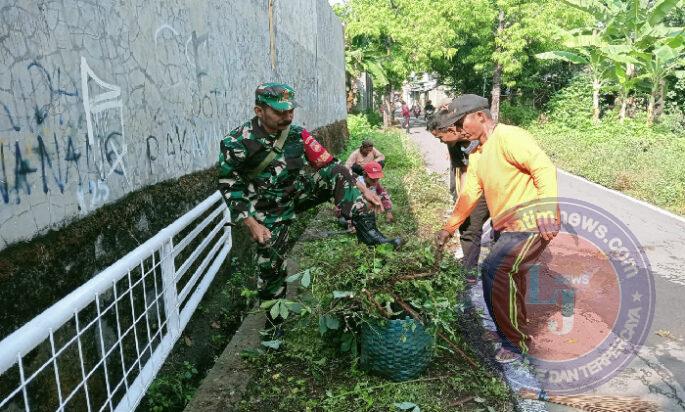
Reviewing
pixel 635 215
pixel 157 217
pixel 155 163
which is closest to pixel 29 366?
pixel 157 217

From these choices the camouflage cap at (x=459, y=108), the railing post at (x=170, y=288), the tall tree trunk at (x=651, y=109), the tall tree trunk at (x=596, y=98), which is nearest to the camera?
the railing post at (x=170, y=288)

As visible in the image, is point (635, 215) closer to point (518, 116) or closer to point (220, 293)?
point (220, 293)

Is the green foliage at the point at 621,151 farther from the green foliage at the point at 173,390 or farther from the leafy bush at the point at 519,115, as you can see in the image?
the green foliage at the point at 173,390

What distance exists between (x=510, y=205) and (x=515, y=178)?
19 cm

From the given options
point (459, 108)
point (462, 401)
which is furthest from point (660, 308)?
point (459, 108)

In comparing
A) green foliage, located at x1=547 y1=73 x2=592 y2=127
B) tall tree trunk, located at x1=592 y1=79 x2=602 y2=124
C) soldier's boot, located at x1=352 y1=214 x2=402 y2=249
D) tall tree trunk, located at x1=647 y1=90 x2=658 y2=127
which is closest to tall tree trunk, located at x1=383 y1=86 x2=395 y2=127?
green foliage, located at x1=547 y1=73 x2=592 y2=127

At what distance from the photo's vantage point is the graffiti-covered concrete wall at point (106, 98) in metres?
2.37

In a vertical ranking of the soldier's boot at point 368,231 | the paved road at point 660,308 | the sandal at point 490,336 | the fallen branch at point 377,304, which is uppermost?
the soldier's boot at point 368,231

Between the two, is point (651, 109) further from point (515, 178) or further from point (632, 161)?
point (515, 178)

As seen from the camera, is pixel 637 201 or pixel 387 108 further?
pixel 387 108

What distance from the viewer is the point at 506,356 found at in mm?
3619

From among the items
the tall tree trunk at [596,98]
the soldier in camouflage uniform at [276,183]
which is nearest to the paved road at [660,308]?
the soldier in camouflage uniform at [276,183]

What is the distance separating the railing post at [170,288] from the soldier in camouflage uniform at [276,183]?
22.5 inches

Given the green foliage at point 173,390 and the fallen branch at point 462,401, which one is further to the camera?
the green foliage at point 173,390
